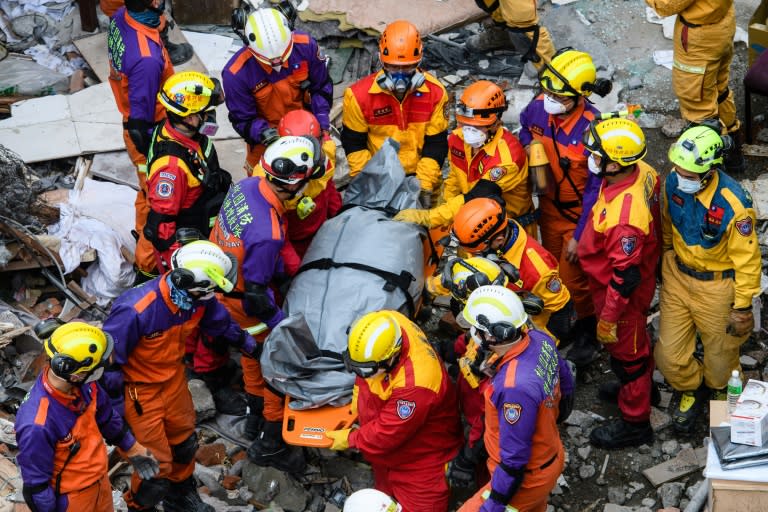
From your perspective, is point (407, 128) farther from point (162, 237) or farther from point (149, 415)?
point (149, 415)

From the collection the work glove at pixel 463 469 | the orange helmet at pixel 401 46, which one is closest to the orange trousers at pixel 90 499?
the work glove at pixel 463 469

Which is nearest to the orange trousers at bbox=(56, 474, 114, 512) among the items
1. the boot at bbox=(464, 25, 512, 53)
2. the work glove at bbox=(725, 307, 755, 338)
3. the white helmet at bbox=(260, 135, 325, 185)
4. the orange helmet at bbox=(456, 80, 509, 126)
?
the white helmet at bbox=(260, 135, 325, 185)

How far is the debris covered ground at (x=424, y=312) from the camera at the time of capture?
6.32m

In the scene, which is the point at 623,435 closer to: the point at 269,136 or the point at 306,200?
the point at 306,200

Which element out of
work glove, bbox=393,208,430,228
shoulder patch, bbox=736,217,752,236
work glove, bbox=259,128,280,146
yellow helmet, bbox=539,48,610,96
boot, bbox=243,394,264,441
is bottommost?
boot, bbox=243,394,264,441

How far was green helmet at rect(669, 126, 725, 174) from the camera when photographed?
5598mm

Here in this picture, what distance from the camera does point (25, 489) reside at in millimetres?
4949

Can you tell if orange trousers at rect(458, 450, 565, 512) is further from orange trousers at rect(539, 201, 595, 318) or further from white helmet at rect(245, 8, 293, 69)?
white helmet at rect(245, 8, 293, 69)

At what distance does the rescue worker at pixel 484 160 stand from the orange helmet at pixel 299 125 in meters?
0.79

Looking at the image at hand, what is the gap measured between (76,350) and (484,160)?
2.91 m

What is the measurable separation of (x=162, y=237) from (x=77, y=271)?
1.62m

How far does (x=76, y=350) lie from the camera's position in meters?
4.89

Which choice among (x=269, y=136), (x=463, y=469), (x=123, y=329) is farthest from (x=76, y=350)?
(x=269, y=136)

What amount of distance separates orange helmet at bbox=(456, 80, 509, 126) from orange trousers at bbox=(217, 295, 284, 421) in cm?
184
